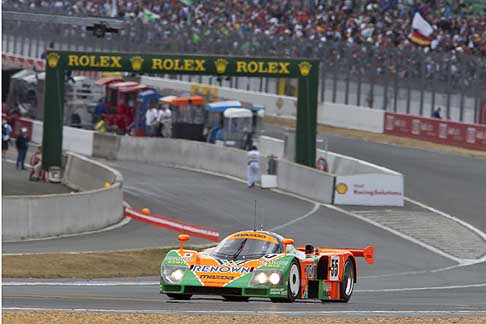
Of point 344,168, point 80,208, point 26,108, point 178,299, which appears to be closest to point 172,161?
point 344,168

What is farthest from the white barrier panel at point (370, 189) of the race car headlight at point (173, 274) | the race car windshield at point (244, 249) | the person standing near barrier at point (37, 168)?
the race car headlight at point (173, 274)

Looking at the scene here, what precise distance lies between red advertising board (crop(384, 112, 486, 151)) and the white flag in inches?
141

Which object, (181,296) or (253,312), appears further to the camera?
(181,296)

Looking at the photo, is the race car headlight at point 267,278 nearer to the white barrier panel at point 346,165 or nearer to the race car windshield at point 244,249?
the race car windshield at point 244,249

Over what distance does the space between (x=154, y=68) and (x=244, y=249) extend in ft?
79.7

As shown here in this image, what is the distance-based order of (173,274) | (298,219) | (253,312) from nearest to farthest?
(253,312)
(173,274)
(298,219)

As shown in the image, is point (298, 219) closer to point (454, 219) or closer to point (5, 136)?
point (454, 219)

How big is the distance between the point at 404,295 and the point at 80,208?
40.8 feet

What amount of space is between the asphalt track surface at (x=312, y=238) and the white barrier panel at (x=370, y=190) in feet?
2.77

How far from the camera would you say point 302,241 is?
30531mm

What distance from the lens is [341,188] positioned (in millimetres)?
37281

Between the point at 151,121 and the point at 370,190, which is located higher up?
the point at 151,121

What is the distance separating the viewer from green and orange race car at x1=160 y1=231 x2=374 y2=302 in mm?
15680

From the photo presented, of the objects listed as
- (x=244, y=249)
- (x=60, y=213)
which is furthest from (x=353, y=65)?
(x=244, y=249)
